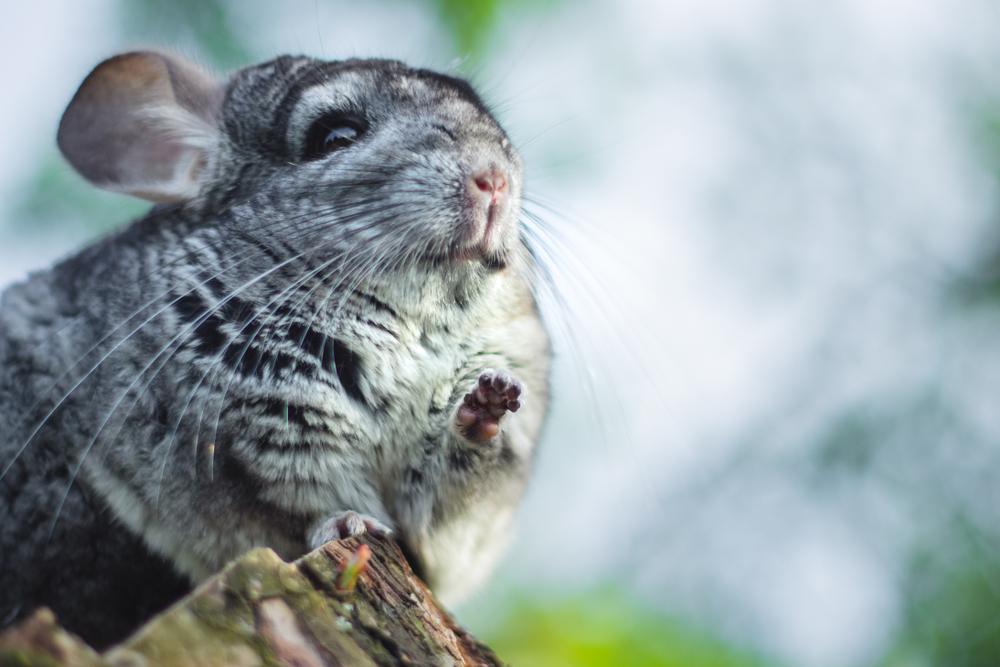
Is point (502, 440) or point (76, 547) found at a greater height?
point (502, 440)

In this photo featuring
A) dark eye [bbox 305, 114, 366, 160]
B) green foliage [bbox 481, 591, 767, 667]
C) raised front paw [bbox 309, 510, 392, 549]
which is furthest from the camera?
green foliage [bbox 481, 591, 767, 667]

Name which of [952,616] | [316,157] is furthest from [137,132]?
[952,616]

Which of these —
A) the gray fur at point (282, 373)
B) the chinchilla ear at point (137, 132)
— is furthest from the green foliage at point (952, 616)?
the chinchilla ear at point (137, 132)

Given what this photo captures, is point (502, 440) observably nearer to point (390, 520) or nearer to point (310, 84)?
point (390, 520)

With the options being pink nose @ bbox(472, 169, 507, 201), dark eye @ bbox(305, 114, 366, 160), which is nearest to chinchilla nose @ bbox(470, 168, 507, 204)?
pink nose @ bbox(472, 169, 507, 201)

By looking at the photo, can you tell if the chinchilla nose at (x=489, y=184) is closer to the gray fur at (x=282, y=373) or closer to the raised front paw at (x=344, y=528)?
the gray fur at (x=282, y=373)

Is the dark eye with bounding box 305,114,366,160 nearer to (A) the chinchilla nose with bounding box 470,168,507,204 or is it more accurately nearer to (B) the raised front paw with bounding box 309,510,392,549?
(A) the chinchilla nose with bounding box 470,168,507,204

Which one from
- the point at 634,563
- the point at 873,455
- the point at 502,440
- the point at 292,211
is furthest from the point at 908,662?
the point at 292,211
